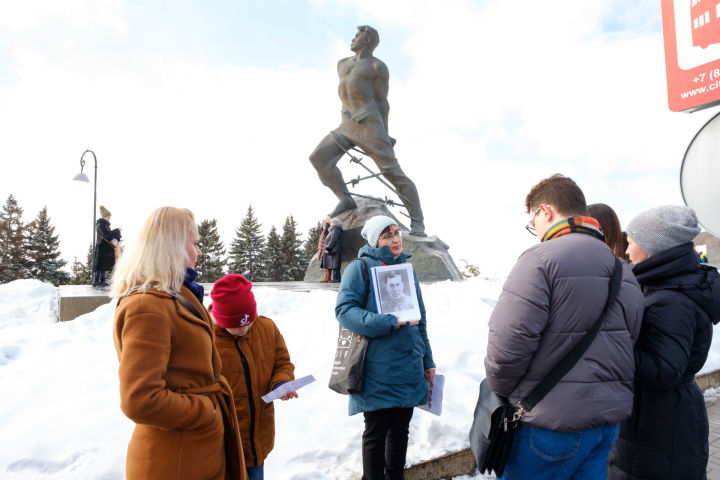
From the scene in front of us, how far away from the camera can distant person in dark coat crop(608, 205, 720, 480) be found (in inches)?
78.4

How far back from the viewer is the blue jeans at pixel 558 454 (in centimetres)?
176

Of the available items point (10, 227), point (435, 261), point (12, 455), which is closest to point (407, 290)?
point (12, 455)

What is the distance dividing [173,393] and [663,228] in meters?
2.24

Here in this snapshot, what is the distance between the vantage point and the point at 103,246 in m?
9.40

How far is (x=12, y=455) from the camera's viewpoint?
2.82 meters

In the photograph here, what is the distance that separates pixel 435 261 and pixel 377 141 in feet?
9.46

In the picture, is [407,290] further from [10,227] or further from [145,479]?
[10,227]

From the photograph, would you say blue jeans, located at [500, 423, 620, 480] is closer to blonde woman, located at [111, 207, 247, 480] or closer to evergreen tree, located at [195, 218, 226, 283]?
blonde woman, located at [111, 207, 247, 480]

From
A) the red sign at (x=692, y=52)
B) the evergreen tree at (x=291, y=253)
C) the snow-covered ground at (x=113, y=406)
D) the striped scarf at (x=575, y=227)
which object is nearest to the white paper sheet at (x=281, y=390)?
the snow-covered ground at (x=113, y=406)

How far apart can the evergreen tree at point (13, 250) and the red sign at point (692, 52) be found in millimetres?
43648

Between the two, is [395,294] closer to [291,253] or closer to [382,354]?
[382,354]

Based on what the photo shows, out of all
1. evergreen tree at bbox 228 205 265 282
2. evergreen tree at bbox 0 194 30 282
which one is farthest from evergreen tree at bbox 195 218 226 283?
evergreen tree at bbox 0 194 30 282

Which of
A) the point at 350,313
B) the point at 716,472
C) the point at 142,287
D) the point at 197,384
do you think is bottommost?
the point at 716,472

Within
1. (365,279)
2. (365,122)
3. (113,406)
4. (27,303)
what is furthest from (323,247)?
(365,279)
